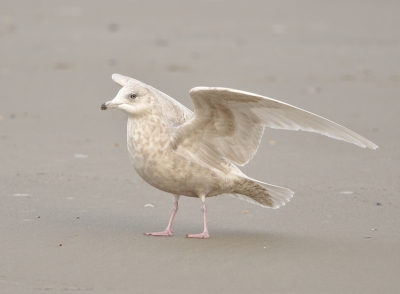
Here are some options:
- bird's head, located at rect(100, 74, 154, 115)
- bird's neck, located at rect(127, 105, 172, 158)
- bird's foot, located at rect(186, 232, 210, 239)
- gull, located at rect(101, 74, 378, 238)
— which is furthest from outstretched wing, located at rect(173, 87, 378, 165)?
bird's foot, located at rect(186, 232, 210, 239)

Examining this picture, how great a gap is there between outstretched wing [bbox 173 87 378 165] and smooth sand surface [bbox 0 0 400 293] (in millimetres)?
630

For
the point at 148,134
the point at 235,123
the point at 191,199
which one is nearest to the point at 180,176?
the point at 148,134

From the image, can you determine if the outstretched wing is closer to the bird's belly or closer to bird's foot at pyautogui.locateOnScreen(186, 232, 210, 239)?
the bird's belly

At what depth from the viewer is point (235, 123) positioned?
6.28m

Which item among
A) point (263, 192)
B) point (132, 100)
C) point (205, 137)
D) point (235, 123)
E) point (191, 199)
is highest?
point (132, 100)

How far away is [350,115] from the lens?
1036cm

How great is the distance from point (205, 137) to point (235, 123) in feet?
0.82

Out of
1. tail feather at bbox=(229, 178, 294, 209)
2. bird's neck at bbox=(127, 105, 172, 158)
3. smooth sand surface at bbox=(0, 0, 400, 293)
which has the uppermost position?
bird's neck at bbox=(127, 105, 172, 158)

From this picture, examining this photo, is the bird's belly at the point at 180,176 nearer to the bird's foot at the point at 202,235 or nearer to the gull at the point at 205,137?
the gull at the point at 205,137

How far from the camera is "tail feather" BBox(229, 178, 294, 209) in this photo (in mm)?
6301

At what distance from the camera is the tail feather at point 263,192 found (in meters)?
6.30

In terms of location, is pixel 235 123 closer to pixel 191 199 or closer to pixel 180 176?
pixel 180 176

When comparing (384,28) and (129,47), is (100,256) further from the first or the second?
(384,28)

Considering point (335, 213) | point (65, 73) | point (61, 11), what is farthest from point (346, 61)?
point (335, 213)
